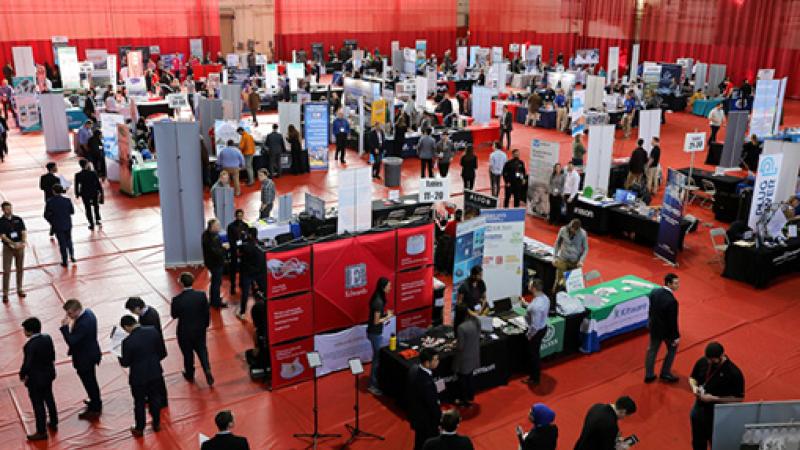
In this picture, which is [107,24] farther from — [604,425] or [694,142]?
[604,425]

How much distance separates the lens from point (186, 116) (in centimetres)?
2586

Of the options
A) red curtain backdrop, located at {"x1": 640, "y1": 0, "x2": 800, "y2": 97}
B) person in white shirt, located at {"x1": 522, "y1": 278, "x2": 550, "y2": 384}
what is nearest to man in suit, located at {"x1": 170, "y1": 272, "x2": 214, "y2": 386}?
person in white shirt, located at {"x1": 522, "y1": 278, "x2": 550, "y2": 384}

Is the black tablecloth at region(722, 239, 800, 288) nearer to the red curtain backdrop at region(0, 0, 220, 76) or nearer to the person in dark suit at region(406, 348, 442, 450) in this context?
the person in dark suit at region(406, 348, 442, 450)

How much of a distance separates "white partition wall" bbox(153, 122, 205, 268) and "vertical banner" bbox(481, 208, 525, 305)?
17.8 feet

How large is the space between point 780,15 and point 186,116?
2872cm

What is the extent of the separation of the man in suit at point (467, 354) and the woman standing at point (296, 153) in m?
11.4

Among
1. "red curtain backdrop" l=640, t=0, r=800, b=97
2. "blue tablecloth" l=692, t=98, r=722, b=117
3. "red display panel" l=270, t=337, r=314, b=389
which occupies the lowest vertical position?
"red display panel" l=270, t=337, r=314, b=389

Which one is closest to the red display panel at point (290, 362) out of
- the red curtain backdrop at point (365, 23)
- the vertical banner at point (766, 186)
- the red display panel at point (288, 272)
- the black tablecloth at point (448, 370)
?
the red display panel at point (288, 272)

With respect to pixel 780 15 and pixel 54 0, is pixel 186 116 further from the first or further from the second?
pixel 780 15

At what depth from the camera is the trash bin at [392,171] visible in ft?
58.1

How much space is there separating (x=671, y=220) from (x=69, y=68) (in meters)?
23.7

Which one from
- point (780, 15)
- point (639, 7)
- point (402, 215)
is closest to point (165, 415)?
point (402, 215)

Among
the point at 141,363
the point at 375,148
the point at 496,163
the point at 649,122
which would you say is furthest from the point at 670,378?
the point at 375,148

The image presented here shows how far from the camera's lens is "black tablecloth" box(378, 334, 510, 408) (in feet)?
27.4
